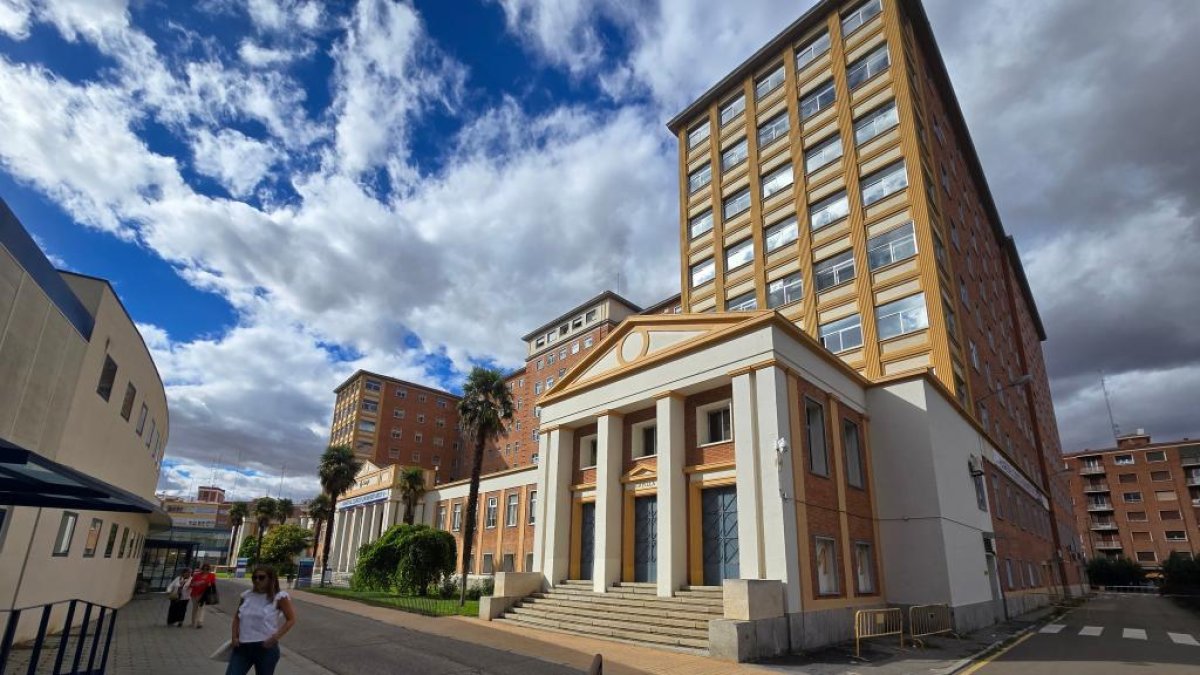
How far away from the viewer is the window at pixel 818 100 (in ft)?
104

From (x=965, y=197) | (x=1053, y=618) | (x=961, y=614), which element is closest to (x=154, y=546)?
(x=961, y=614)

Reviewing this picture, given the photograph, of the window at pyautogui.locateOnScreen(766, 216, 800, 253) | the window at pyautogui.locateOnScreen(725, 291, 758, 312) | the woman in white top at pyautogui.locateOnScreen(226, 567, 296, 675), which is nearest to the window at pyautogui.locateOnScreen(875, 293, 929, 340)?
the window at pyautogui.locateOnScreen(766, 216, 800, 253)

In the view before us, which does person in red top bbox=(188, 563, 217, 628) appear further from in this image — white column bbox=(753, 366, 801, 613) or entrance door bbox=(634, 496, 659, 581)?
white column bbox=(753, 366, 801, 613)

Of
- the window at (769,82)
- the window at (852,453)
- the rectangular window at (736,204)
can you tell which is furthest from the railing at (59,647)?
the window at (769,82)

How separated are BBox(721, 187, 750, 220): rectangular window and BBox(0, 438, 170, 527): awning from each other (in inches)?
1222

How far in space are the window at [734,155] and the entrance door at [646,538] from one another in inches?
922

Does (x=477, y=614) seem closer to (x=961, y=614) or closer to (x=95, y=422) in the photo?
(x=95, y=422)

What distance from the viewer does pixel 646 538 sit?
1891 centimetres

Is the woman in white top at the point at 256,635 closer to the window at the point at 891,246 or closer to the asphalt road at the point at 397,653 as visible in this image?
the asphalt road at the point at 397,653

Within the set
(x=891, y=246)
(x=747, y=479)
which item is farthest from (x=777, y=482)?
(x=891, y=246)

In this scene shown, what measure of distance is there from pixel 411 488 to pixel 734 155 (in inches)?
1296

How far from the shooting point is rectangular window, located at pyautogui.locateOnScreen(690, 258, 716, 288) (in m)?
34.8

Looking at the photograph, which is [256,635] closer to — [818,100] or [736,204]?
[736,204]

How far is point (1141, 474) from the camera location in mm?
78188
